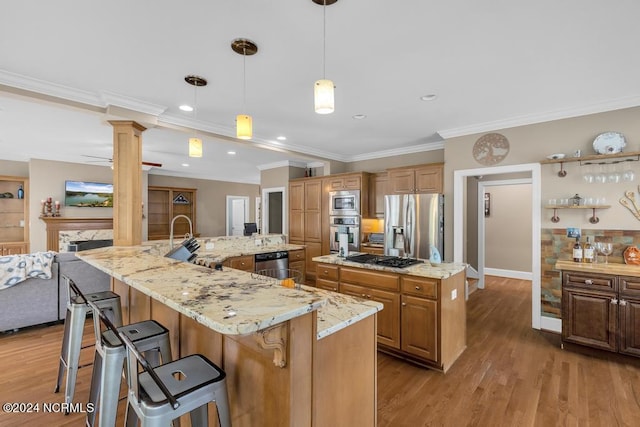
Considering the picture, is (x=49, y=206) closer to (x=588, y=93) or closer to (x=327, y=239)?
(x=327, y=239)

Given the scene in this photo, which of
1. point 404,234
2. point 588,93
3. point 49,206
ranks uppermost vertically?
point 588,93

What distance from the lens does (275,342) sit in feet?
3.59

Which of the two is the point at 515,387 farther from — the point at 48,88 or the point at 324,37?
the point at 48,88

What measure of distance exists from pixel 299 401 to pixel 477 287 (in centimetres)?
541

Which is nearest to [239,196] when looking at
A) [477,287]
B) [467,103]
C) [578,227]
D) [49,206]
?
[49,206]

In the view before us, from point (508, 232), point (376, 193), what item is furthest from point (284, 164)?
point (508, 232)

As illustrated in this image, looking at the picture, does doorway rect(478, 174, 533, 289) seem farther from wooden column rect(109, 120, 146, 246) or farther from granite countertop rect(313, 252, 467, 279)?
wooden column rect(109, 120, 146, 246)

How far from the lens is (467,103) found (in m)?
3.39

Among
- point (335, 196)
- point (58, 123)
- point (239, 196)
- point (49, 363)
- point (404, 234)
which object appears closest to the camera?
point (49, 363)

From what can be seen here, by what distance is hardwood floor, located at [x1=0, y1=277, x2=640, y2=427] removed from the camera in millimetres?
2074

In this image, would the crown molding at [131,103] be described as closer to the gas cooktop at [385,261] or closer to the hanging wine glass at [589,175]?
the gas cooktop at [385,261]

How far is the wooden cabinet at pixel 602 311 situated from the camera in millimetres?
2801

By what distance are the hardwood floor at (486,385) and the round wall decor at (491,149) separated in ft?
7.24

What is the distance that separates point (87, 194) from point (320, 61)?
7117 millimetres
